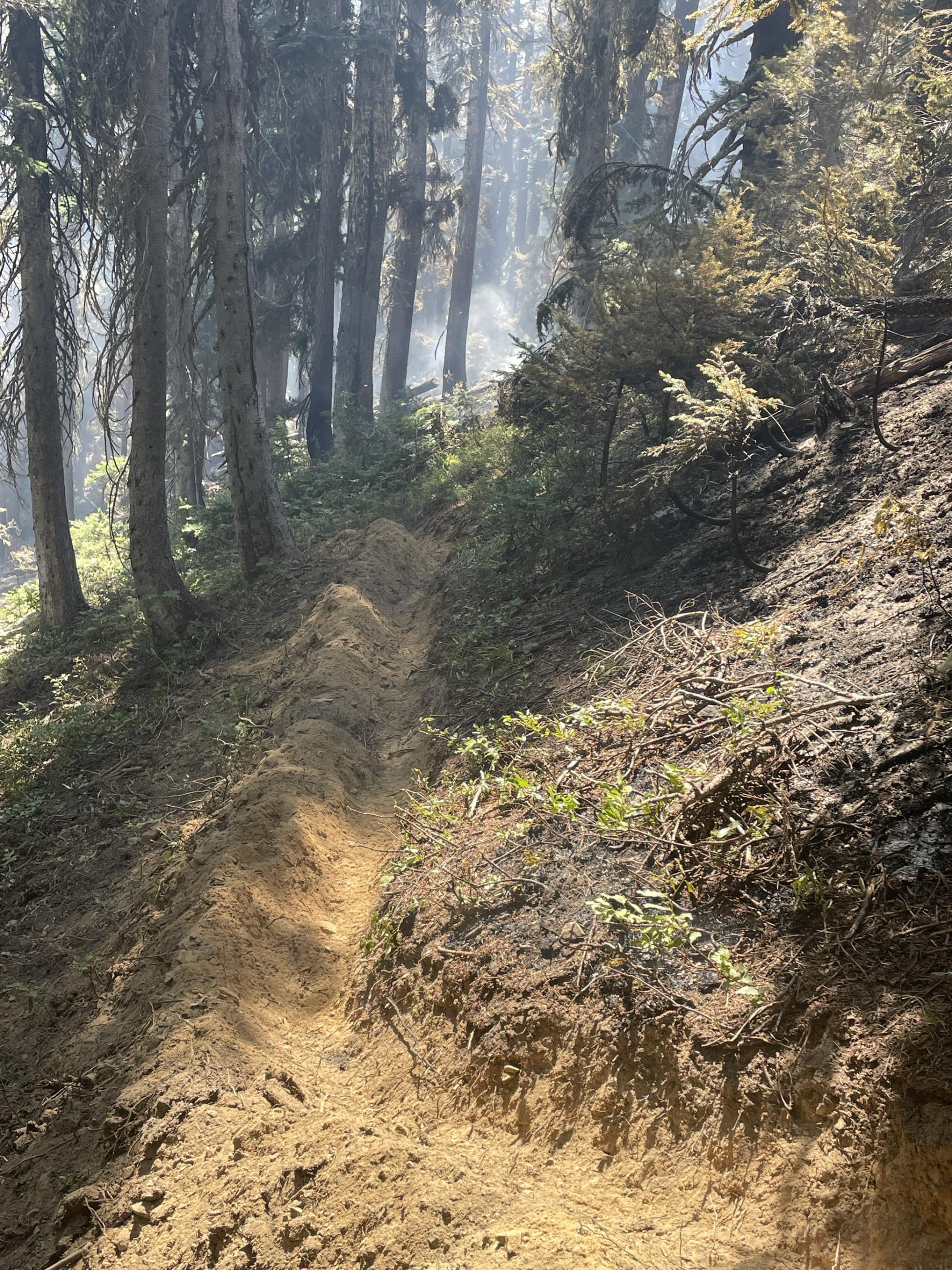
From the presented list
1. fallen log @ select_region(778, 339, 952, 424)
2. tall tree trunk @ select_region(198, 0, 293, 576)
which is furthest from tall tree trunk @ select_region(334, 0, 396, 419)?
fallen log @ select_region(778, 339, 952, 424)

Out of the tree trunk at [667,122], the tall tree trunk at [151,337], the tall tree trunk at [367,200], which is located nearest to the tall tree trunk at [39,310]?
the tall tree trunk at [151,337]

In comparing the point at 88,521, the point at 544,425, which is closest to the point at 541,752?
the point at 544,425

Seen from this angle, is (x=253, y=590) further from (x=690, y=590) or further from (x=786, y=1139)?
(x=786, y=1139)

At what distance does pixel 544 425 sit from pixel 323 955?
741 centimetres

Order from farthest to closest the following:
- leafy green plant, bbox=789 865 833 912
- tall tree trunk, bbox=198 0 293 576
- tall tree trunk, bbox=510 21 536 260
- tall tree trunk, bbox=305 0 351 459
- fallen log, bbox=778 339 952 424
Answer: tall tree trunk, bbox=510 21 536 260
tall tree trunk, bbox=305 0 351 459
tall tree trunk, bbox=198 0 293 576
fallen log, bbox=778 339 952 424
leafy green plant, bbox=789 865 833 912

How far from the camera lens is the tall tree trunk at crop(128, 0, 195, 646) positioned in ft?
33.6

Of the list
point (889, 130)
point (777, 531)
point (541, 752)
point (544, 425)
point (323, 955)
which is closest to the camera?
point (323, 955)

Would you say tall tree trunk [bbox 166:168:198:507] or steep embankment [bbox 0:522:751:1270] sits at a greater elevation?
tall tree trunk [bbox 166:168:198:507]

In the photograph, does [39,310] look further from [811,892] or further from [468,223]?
[468,223]

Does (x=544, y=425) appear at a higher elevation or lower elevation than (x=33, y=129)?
lower

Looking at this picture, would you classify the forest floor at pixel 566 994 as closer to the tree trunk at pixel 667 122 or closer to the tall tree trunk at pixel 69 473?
the tall tree trunk at pixel 69 473

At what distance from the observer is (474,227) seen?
29.8 metres

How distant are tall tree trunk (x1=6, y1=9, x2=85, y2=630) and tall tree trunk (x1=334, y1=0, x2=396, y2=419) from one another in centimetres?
910

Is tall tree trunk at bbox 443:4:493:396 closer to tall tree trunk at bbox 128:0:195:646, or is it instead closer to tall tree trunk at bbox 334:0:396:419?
tall tree trunk at bbox 334:0:396:419
